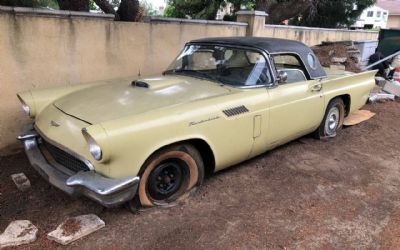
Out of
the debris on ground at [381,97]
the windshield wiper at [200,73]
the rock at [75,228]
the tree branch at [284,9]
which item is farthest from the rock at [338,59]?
the rock at [75,228]

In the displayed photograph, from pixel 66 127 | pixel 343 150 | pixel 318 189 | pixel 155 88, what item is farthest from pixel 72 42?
pixel 343 150

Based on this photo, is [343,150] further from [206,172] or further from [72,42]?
[72,42]

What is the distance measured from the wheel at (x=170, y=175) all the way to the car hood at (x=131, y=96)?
1.42ft

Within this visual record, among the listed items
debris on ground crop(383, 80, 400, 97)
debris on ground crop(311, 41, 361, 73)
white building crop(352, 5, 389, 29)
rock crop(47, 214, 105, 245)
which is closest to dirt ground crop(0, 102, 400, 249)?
rock crop(47, 214, 105, 245)

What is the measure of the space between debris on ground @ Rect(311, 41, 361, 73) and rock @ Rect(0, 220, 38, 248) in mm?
7217

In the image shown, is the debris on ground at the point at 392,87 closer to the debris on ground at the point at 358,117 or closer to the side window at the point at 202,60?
the debris on ground at the point at 358,117

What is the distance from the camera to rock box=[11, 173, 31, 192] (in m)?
3.54

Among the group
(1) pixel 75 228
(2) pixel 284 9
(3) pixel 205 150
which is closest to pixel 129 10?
(3) pixel 205 150

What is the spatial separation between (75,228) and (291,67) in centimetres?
320

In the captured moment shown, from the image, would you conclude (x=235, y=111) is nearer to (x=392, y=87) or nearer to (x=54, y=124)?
(x=54, y=124)

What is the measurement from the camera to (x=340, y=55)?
880 centimetres

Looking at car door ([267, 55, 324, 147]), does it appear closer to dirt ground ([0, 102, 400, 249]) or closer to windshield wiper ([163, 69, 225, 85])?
dirt ground ([0, 102, 400, 249])

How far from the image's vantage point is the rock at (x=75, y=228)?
2704mm

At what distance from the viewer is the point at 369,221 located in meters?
3.12
